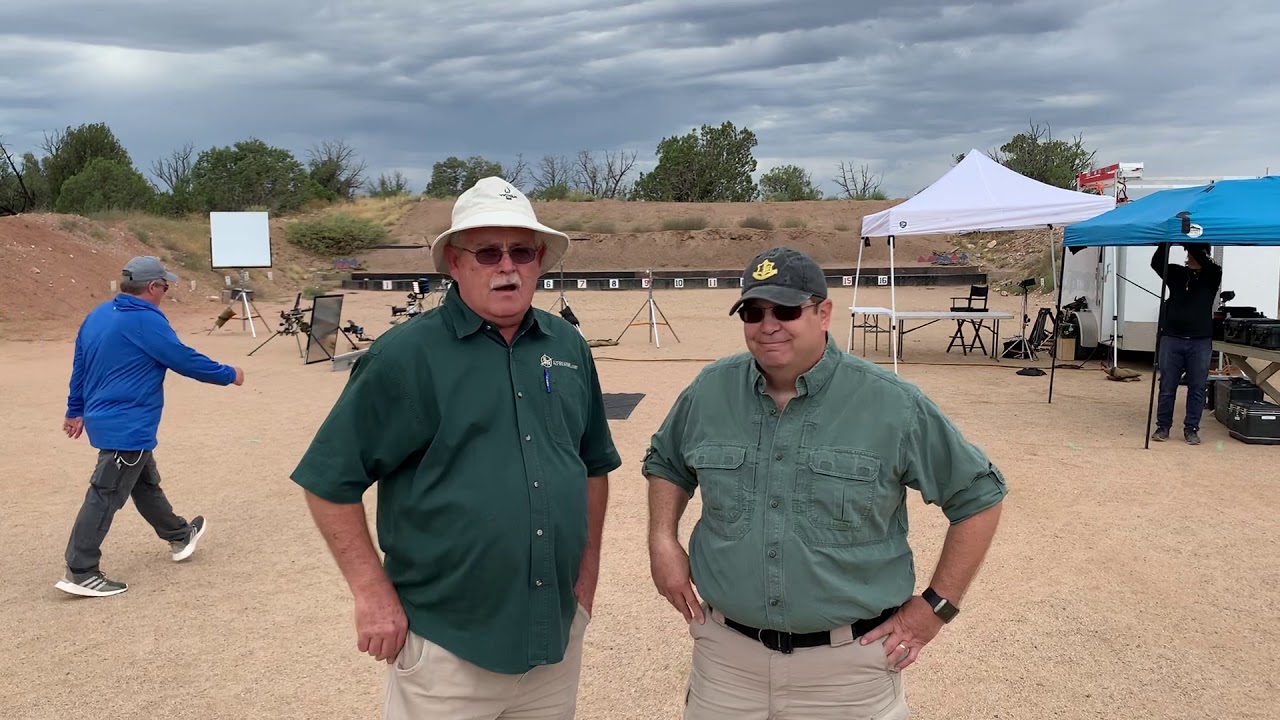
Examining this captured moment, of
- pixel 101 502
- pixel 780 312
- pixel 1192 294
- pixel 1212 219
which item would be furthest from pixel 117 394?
pixel 1192 294

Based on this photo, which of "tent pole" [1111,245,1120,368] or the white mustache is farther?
"tent pole" [1111,245,1120,368]

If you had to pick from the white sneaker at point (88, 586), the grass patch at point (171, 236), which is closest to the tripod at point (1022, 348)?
the white sneaker at point (88, 586)

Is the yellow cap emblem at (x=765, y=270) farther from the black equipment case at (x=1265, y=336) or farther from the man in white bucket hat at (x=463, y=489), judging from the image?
the black equipment case at (x=1265, y=336)

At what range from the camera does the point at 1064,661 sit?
3.89 meters

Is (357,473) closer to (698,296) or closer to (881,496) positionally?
(881,496)

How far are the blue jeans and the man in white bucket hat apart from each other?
7.56m

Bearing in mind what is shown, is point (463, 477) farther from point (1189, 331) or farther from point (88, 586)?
point (1189, 331)

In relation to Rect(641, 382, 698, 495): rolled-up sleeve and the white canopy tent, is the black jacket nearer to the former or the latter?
the white canopy tent

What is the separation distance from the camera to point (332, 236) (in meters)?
38.2

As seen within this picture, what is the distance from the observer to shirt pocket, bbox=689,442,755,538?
2.20 m

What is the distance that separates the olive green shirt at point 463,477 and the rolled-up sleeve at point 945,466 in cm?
79

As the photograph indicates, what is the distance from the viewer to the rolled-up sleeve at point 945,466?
2125 mm

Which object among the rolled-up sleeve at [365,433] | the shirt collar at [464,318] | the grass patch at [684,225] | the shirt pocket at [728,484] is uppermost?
the grass patch at [684,225]

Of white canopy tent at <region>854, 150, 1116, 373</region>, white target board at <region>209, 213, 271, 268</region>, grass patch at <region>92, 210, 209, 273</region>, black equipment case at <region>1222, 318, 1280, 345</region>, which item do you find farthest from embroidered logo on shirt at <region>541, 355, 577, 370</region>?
grass patch at <region>92, 210, 209, 273</region>
